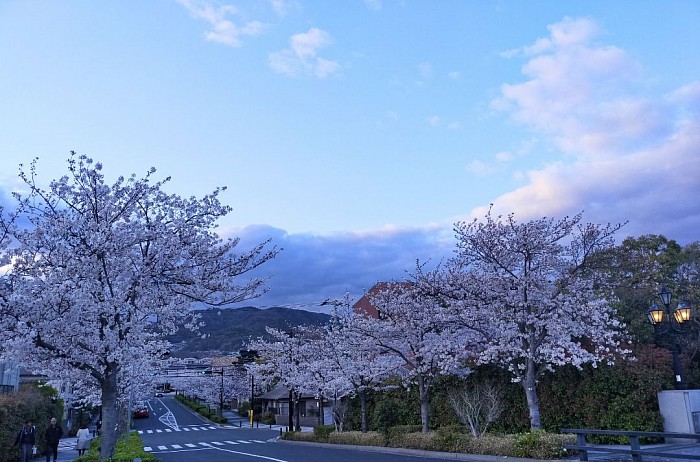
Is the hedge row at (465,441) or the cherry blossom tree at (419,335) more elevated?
the cherry blossom tree at (419,335)

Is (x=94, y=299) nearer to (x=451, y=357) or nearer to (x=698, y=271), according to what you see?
(x=451, y=357)

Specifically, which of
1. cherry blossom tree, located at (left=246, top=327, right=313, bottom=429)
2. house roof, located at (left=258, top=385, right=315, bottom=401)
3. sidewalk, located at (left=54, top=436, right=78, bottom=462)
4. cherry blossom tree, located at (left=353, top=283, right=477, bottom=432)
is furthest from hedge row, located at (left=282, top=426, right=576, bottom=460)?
house roof, located at (left=258, top=385, right=315, bottom=401)

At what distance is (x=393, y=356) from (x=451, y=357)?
5.11 meters

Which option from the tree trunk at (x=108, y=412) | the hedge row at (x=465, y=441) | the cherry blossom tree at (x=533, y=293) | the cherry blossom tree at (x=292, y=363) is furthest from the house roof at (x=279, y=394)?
the tree trunk at (x=108, y=412)

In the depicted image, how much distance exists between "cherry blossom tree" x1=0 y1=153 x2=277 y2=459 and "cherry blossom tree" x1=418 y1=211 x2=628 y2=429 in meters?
8.77

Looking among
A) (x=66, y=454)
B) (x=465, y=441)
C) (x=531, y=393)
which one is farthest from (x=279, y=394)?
(x=531, y=393)

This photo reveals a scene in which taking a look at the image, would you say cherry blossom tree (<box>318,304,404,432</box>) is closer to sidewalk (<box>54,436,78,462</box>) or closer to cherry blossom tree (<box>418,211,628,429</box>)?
cherry blossom tree (<box>418,211,628,429</box>)

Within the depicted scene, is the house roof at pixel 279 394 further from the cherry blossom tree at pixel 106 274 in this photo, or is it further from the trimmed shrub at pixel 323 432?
the cherry blossom tree at pixel 106 274

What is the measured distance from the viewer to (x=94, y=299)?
1107 centimetres

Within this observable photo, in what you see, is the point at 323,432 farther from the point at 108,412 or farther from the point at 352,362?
the point at 108,412

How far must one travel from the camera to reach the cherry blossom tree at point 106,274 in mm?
10625

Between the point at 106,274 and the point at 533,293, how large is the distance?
1279 cm

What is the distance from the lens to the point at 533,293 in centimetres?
1803

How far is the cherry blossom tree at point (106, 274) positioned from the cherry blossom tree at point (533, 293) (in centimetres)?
877
